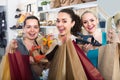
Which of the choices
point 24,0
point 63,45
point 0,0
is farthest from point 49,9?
point 63,45

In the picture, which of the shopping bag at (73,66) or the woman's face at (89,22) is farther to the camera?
the woman's face at (89,22)

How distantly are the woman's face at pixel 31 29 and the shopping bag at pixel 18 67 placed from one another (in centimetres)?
14

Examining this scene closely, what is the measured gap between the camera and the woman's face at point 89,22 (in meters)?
1.21

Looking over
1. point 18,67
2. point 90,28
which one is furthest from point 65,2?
point 18,67

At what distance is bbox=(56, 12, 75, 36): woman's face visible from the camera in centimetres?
114

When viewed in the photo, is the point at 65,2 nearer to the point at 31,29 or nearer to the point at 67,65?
→ the point at 31,29

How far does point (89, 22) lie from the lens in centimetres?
121

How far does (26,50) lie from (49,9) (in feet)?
8.48

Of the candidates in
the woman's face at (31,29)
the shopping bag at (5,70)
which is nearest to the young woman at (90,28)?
the woman's face at (31,29)

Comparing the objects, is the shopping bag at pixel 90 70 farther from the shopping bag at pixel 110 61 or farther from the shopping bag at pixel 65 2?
the shopping bag at pixel 65 2

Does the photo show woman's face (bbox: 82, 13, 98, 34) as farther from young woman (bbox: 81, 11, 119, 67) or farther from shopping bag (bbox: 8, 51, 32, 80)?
shopping bag (bbox: 8, 51, 32, 80)

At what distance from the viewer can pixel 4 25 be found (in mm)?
5652

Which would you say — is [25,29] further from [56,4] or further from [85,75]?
[56,4]

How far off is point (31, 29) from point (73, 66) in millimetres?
361
